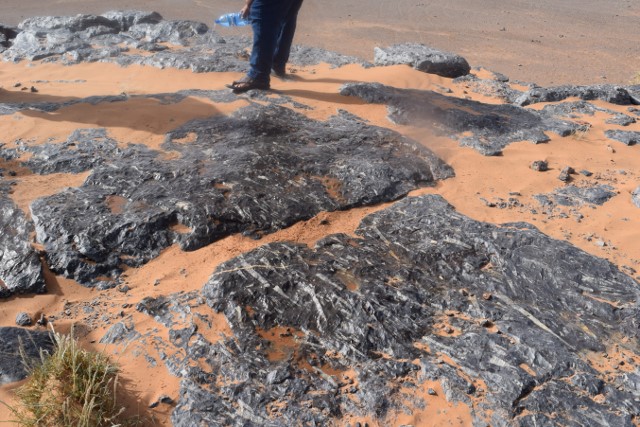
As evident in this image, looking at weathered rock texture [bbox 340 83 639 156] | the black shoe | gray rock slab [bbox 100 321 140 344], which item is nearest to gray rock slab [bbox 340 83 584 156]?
weathered rock texture [bbox 340 83 639 156]

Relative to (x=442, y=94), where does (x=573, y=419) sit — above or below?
below

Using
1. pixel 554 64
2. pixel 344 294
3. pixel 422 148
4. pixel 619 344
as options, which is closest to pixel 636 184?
pixel 422 148

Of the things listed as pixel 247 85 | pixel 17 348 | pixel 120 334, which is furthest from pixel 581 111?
pixel 17 348

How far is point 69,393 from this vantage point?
91.3 inches

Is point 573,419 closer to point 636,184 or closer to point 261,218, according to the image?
point 261,218

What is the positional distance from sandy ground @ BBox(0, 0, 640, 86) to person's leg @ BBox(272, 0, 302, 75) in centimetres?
516

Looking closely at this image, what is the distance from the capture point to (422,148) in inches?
177

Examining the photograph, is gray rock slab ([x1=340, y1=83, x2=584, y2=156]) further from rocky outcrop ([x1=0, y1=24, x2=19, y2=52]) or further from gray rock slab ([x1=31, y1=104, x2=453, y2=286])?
rocky outcrop ([x1=0, y1=24, x2=19, y2=52])

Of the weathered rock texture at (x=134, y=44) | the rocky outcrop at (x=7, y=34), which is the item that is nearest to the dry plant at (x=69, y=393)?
the weathered rock texture at (x=134, y=44)

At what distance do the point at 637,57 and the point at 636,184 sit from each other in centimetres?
962

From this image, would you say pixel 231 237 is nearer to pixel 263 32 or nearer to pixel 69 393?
pixel 69 393

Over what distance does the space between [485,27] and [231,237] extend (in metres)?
13.1

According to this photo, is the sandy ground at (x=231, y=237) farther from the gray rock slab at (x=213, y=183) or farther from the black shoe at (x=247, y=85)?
the black shoe at (x=247, y=85)

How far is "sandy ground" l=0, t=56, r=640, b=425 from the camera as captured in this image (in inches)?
110
